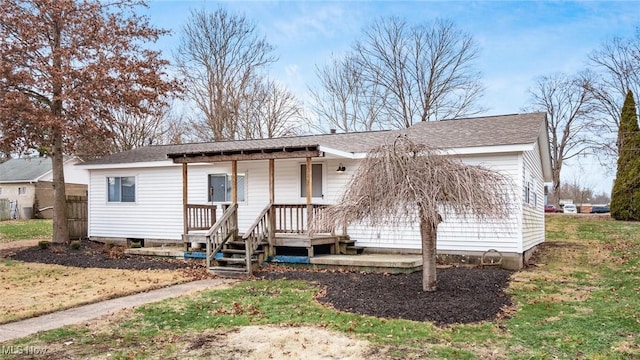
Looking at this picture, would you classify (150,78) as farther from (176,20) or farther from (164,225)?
(176,20)

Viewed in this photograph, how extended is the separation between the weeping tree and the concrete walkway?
3.19 metres

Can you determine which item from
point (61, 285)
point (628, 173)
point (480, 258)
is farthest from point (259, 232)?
point (628, 173)

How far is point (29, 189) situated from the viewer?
3092 cm

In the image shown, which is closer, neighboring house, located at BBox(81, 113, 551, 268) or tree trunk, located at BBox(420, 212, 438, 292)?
tree trunk, located at BBox(420, 212, 438, 292)

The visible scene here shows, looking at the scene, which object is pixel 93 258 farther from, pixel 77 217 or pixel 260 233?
pixel 260 233

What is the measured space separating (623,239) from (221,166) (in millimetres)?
13384

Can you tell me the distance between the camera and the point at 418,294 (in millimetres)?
7699

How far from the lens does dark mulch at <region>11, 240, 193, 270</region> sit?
1234cm

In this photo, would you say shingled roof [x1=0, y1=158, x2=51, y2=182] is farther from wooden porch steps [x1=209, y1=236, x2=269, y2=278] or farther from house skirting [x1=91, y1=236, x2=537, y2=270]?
house skirting [x1=91, y1=236, x2=537, y2=270]

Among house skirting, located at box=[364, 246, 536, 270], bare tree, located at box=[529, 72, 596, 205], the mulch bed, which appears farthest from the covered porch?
bare tree, located at box=[529, 72, 596, 205]

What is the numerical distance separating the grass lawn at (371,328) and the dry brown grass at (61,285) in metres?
1.44

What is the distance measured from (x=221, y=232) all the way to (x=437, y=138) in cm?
587

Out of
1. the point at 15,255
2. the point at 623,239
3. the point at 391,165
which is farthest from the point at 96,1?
the point at 623,239

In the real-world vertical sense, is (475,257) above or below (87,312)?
above
